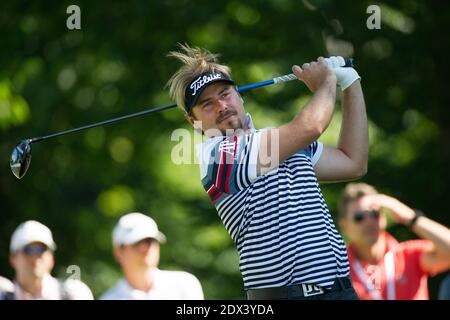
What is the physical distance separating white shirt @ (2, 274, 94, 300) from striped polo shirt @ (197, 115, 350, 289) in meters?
1.64

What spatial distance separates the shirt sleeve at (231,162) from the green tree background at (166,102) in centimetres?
469

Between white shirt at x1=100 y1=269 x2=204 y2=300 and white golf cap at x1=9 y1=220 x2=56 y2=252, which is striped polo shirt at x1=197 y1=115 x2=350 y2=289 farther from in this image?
white golf cap at x1=9 y1=220 x2=56 y2=252

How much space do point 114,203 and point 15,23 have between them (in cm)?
289

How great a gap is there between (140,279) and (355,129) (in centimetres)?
174

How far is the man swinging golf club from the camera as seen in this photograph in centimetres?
415

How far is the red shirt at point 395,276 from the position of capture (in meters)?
5.72

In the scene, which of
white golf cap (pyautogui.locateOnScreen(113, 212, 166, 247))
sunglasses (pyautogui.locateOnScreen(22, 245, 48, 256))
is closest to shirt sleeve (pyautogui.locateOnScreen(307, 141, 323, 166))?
white golf cap (pyautogui.locateOnScreen(113, 212, 166, 247))

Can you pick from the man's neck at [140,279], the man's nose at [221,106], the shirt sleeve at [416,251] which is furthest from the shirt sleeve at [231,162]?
the shirt sleeve at [416,251]

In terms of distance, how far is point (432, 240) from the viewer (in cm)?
577

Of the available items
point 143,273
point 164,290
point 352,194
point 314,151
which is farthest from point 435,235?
point 143,273

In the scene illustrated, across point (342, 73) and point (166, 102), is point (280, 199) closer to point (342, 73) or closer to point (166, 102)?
point (342, 73)

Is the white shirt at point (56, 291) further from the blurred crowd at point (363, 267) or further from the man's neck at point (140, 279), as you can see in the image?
the man's neck at point (140, 279)
